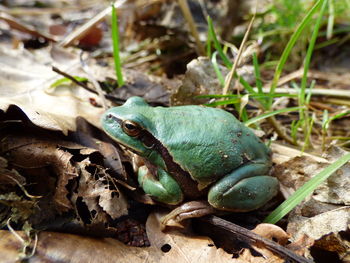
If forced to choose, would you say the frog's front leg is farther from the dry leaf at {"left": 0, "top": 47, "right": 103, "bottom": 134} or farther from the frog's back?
the dry leaf at {"left": 0, "top": 47, "right": 103, "bottom": 134}

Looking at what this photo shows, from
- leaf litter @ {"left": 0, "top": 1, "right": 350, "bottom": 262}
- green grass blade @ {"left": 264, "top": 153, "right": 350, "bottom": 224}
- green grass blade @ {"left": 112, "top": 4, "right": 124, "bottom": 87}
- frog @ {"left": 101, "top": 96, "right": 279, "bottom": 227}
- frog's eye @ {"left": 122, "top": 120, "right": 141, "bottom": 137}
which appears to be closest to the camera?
leaf litter @ {"left": 0, "top": 1, "right": 350, "bottom": 262}

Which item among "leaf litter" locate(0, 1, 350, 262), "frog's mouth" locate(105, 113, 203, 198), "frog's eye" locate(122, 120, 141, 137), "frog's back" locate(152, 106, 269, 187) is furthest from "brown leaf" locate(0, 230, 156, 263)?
"frog's eye" locate(122, 120, 141, 137)

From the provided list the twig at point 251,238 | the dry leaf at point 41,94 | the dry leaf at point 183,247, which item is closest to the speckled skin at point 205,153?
the twig at point 251,238

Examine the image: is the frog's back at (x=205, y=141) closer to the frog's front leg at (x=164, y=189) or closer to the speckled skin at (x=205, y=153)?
the speckled skin at (x=205, y=153)

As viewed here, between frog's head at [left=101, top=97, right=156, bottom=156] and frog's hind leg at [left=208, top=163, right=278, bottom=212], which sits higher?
frog's head at [left=101, top=97, right=156, bottom=156]

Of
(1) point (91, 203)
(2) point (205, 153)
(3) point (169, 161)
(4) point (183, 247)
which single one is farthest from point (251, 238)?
(1) point (91, 203)

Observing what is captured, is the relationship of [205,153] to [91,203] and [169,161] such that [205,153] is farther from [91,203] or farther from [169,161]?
[91,203]
